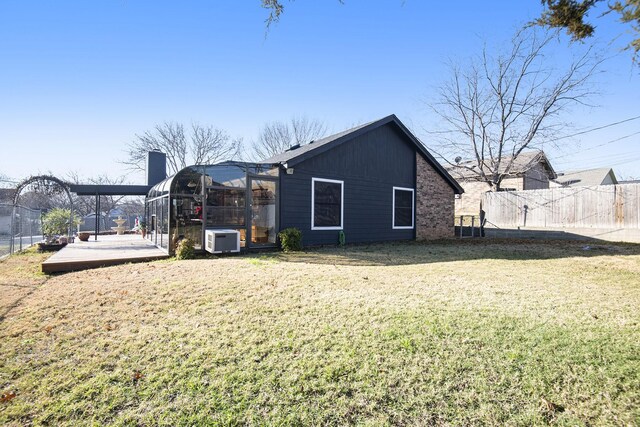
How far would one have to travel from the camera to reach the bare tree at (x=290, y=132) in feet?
103

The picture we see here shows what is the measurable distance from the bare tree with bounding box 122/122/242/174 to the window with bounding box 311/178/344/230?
21.2 metres

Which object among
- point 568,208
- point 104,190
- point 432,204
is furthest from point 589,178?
point 104,190

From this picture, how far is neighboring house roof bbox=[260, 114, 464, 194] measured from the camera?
33.1ft

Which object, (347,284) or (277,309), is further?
(347,284)

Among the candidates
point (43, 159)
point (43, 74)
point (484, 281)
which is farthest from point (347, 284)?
point (43, 159)

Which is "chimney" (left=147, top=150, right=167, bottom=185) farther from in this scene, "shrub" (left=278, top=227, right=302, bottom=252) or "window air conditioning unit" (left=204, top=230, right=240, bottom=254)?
"shrub" (left=278, top=227, right=302, bottom=252)

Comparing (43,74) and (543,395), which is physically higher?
(43,74)

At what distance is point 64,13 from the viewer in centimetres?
669

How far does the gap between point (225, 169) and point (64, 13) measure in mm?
4674

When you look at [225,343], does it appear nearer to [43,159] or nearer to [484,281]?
[484,281]

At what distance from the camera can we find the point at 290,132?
104 feet

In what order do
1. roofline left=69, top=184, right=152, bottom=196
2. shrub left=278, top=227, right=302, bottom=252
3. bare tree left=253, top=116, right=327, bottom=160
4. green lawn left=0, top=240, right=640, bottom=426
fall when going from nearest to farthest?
green lawn left=0, top=240, right=640, bottom=426, shrub left=278, top=227, right=302, bottom=252, roofline left=69, top=184, right=152, bottom=196, bare tree left=253, top=116, right=327, bottom=160

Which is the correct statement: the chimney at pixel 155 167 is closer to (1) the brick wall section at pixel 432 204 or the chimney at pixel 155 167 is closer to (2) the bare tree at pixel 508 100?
(1) the brick wall section at pixel 432 204

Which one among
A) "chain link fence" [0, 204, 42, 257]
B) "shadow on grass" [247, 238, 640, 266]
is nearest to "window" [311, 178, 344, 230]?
"shadow on grass" [247, 238, 640, 266]
